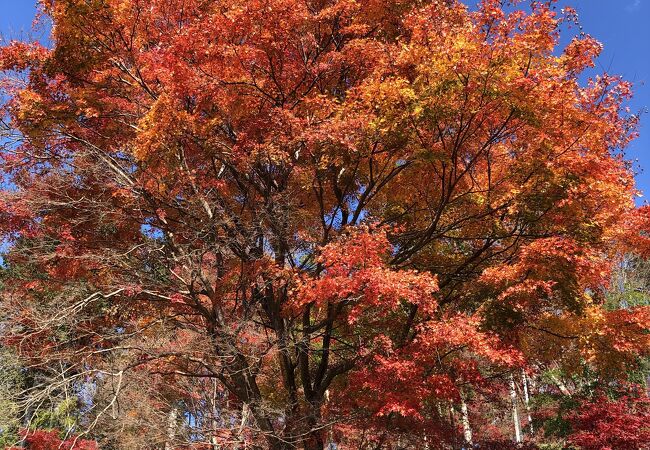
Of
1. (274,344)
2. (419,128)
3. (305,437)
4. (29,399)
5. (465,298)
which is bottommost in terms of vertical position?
(305,437)

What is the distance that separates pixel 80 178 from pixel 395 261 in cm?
566

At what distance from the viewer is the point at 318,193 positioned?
29.6ft

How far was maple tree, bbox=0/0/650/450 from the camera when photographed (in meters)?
6.55

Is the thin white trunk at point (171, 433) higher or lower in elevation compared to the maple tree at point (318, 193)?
lower

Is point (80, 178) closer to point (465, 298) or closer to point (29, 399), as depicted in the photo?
point (29, 399)

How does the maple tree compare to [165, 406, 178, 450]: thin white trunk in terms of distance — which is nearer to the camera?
the maple tree

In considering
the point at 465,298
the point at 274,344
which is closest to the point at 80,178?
the point at 274,344

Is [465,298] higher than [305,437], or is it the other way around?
[465,298]

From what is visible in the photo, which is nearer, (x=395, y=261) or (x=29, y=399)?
(x=29, y=399)

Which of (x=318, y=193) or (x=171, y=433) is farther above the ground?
(x=318, y=193)

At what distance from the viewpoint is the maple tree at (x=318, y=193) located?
6547mm

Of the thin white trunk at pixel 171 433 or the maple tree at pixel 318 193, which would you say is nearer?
the maple tree at pixel 318 193

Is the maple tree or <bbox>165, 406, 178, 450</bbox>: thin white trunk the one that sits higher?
the maple tree

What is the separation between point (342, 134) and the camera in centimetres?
699
